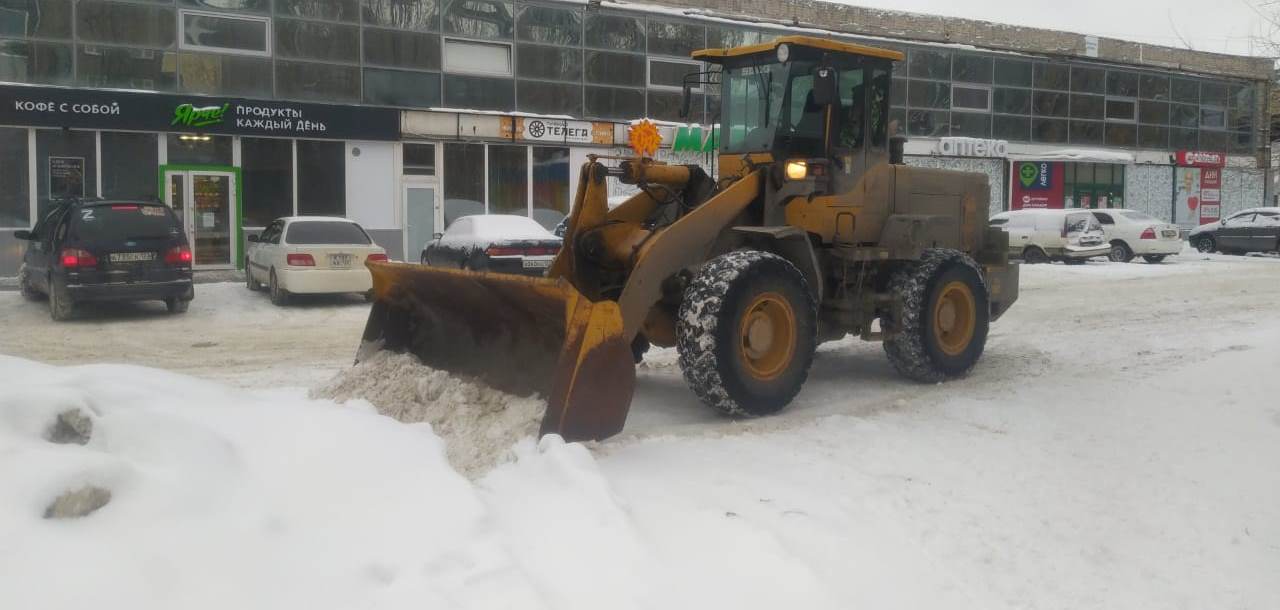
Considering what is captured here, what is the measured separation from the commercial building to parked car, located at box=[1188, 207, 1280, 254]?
17.0ft

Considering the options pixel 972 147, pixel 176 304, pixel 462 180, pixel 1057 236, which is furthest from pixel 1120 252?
pixel 176 304

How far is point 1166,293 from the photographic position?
1756cm

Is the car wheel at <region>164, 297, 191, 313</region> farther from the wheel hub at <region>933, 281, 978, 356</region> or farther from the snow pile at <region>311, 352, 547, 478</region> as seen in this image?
the wheel hub at <region>933, 281, 978, 356</region>

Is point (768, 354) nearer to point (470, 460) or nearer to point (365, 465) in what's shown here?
point (470, 460)

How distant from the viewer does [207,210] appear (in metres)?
23.3

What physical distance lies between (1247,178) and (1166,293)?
1087 inches

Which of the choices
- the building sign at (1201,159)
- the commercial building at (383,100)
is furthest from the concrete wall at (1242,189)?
the commercial building at (383,100)

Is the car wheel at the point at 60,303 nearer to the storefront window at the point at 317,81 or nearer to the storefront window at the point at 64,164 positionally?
the storefront window at the point at 64,164

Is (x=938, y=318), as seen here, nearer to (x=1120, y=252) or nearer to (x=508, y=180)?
(x=508, y=180)

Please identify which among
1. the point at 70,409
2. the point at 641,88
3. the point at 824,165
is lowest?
the point at 70,409

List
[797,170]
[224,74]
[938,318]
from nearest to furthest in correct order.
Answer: [797,170] → [938,318] → [224,74]

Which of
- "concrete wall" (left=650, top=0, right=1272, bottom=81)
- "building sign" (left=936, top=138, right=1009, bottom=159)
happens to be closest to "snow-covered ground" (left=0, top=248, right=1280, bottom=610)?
"concrete wall" (left=650, top=0, right=1272, bottom=81)

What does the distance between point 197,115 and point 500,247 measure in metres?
9.30

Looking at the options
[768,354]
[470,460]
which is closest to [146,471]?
[470,460]
